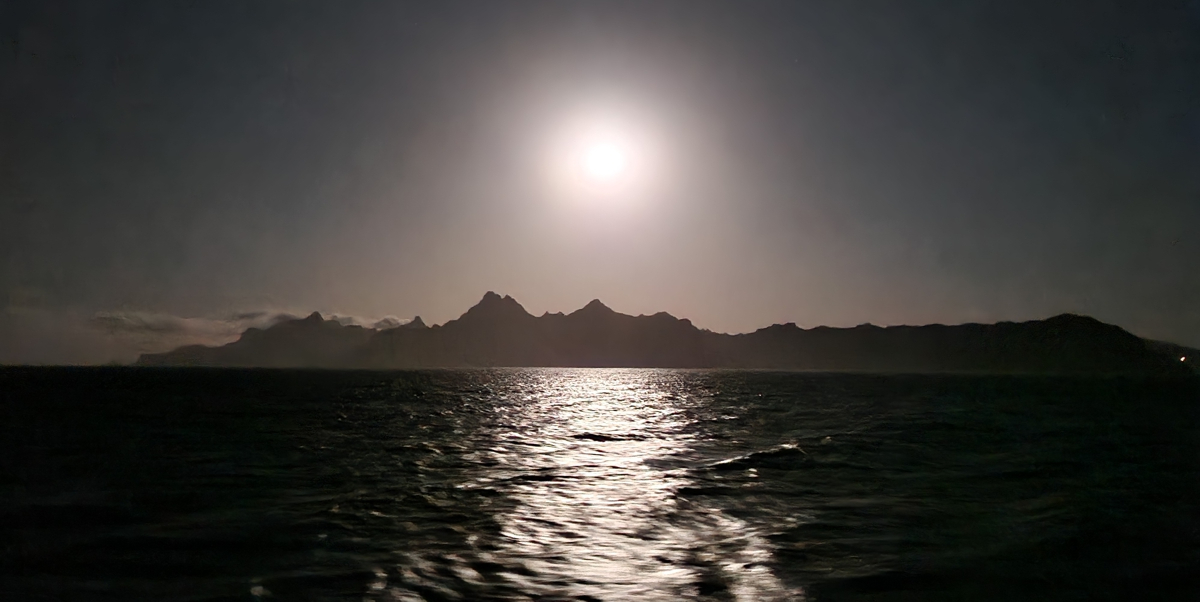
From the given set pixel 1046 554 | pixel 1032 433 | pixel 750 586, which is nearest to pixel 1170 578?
pixel 1046 554

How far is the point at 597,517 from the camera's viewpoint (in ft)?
53.3

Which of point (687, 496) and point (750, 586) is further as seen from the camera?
point (687, 496)

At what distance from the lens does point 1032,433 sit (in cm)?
3722

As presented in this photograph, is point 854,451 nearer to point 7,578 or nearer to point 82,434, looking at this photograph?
point 7,578

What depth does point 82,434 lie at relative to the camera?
35.7m

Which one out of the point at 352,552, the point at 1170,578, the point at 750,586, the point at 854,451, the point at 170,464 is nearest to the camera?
the point at 750,586

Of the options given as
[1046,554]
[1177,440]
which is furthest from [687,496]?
[1177,440]

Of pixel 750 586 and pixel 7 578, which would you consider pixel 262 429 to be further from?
pixel 750 586

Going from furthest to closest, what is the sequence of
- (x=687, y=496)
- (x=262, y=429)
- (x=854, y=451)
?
1. (x=262, y=429)
2. (x=854, y=451)
3. (x=687, y=496)

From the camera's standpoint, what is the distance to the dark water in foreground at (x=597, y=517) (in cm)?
1132

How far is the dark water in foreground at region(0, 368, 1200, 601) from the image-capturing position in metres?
11.3

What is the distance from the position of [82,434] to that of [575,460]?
3087 cm

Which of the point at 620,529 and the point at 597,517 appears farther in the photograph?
the point at 597,517

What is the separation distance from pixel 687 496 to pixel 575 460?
27.0 feet
